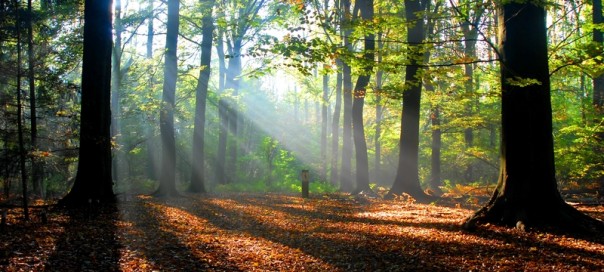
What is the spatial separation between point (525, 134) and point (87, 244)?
24.9ft

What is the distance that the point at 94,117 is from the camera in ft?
33.6

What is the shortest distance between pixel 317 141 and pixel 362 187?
81.3 feet

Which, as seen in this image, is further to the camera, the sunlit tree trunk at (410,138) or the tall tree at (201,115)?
the tall tree at (201,115)

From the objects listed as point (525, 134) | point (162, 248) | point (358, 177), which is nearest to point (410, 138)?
point (358, 177)

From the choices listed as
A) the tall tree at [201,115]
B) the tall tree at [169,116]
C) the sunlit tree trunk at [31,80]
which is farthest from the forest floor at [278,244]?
the tall tree at [201,115]

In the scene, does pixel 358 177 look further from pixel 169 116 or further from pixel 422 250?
pixel 422 250

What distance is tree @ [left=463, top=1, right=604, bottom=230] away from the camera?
735 cm

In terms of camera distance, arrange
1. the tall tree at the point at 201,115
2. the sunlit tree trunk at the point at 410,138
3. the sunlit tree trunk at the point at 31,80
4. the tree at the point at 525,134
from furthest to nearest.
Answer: the tall tree at the point at 201,115
the sunlit tree trunk at the point at 410,138
the sunlit tree trunk at the point at 31,80
the tree at the point at 525,134

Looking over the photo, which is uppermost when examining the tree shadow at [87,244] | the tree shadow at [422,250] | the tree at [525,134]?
the tree at [525,134]

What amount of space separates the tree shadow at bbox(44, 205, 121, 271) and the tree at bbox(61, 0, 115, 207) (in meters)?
0.87

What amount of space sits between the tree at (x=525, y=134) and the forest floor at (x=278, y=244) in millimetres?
471

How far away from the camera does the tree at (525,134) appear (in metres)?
7.35

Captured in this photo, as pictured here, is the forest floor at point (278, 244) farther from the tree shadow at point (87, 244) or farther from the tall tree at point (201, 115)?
the tall tree at point (201, 115)

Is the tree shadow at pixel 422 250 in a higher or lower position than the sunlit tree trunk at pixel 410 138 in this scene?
lower
